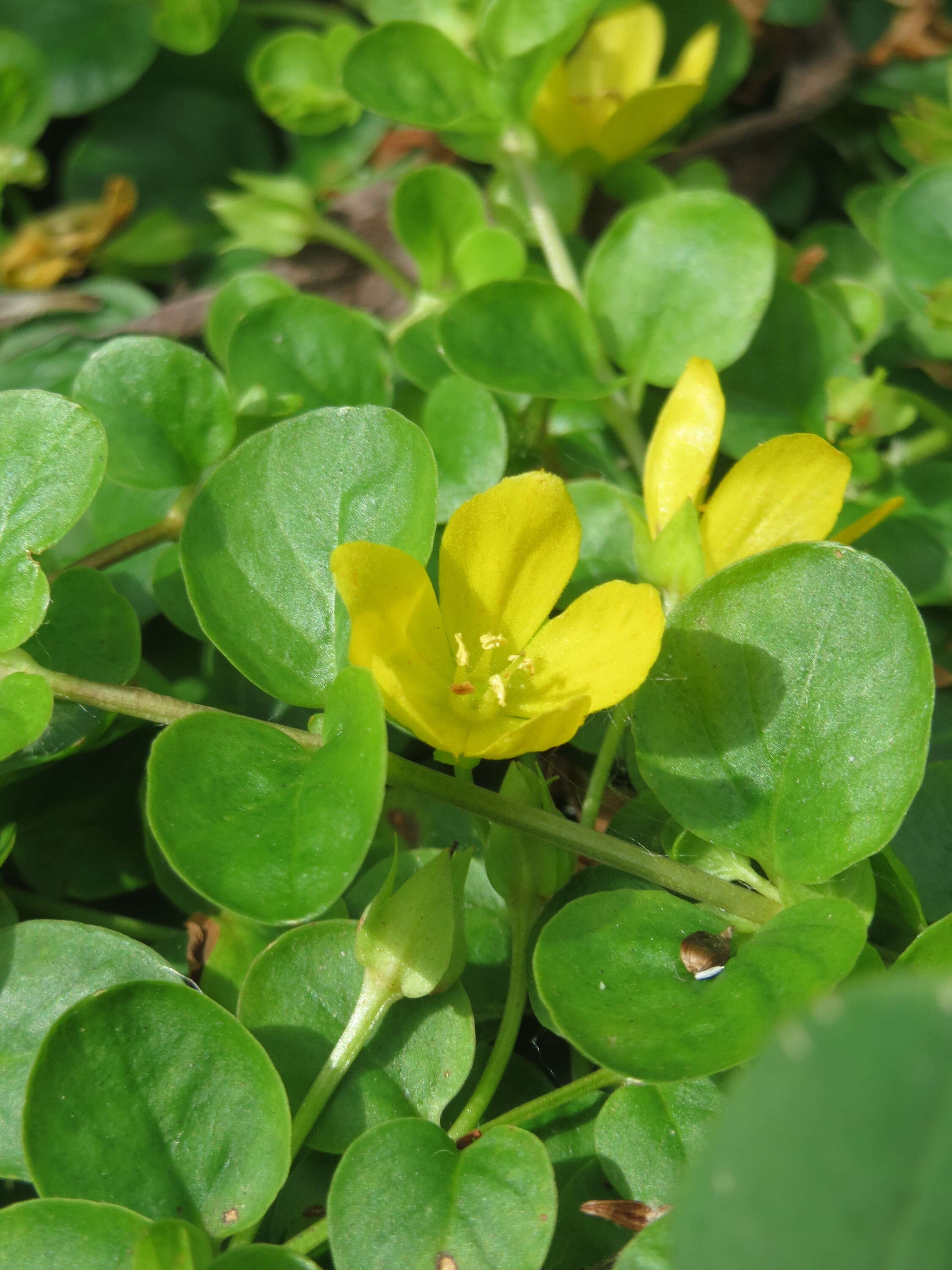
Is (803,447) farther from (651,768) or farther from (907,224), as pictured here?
(907,224)

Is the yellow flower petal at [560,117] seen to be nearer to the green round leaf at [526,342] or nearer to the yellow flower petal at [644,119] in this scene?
the yellow flower petal at [644,119]

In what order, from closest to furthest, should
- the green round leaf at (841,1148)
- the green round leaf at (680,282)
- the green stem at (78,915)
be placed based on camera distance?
the green round leaf at (841,1148)
the green stem at (78,915)
the green round leaf at (680,282)

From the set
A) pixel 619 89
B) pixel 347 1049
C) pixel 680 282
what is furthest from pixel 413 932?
pixel 619 89

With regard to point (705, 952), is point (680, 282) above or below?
above

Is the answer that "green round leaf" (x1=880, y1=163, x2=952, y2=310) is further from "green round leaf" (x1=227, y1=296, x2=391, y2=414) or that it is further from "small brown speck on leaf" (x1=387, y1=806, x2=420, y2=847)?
"small brown speck on leaf" (x1=387, y1=806, x2=420, y2=847)

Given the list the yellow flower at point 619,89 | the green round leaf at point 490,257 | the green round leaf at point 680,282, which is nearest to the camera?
the green round leaf at point 680,282

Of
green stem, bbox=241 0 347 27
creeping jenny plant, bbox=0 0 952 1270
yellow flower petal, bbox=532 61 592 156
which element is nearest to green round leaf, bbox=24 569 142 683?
creeping jenny plant, bbox=0 0 952 1270

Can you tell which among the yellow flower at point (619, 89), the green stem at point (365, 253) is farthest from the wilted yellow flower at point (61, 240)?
the yellow flower at point (619, 89)

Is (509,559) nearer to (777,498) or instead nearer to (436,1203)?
(777,498)
